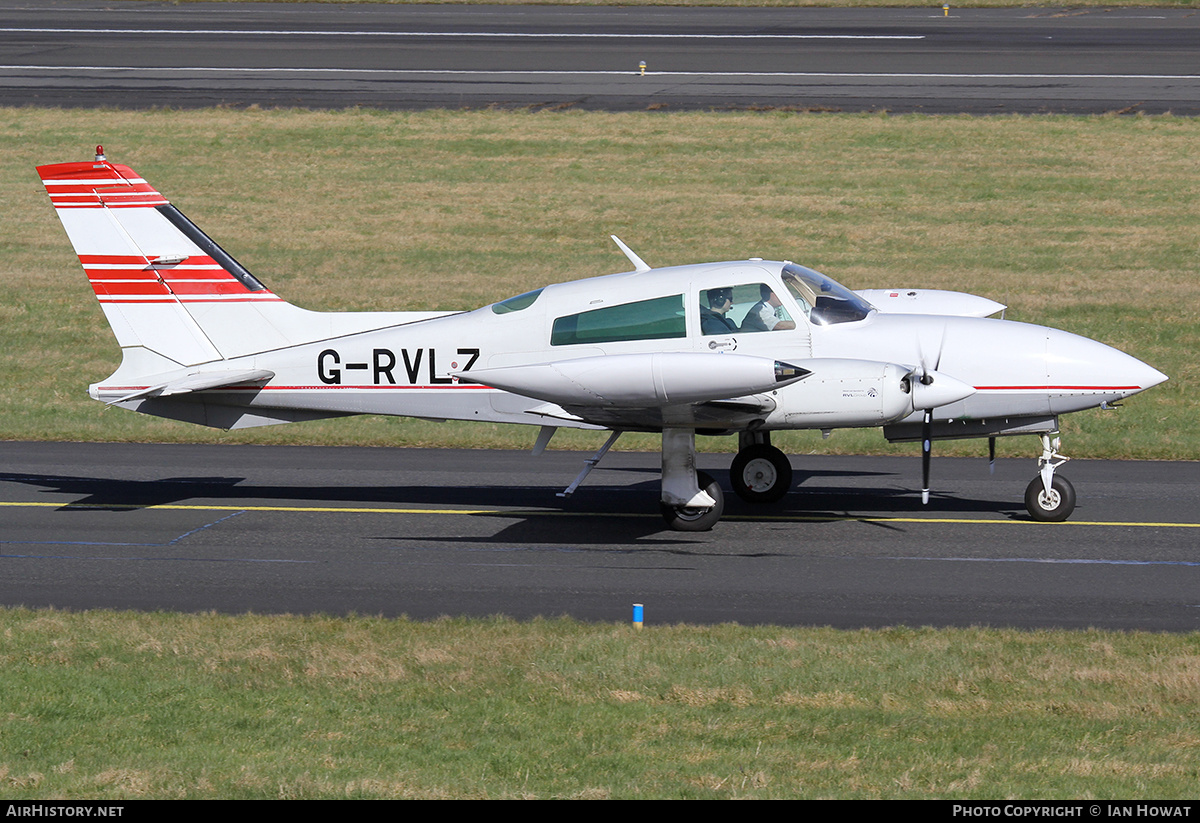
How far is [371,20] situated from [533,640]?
141 ft

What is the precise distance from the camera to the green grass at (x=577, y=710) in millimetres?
7836

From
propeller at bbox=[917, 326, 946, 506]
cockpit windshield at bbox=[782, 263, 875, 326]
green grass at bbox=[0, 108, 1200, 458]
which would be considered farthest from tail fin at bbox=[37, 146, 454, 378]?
propeller at bbox=[917, 326, 946, 506]

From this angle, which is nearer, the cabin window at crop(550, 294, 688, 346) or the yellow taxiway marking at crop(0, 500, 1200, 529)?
the cabin window at crop(550, 294, 688, 346)

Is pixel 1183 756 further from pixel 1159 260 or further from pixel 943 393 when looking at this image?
pixel 1159 260

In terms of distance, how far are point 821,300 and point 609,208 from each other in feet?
58.9

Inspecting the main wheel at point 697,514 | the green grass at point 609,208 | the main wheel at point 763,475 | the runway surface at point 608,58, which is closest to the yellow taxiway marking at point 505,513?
the main wheel at point 763,475

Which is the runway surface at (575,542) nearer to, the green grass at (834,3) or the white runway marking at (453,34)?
the white runway marking at (453,34)

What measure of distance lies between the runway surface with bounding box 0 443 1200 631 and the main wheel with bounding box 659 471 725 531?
19 cm

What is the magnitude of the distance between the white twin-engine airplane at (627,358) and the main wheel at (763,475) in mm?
23

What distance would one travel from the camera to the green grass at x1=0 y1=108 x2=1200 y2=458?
82.2ft

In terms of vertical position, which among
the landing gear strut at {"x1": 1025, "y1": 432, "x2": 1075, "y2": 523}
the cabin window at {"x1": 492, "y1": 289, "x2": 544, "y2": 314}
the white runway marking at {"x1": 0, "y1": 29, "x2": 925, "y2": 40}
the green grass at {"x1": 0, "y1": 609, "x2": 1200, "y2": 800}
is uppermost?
the white runway marking at {"x1": 0, "y1": 29, "x2": 925, "y2": 40}

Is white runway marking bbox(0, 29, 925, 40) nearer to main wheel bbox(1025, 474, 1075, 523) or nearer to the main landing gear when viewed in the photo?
main wheel bbox(1025, 474, 1075, 523)

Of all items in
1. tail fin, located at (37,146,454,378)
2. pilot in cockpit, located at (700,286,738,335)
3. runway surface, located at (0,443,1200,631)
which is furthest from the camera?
tail fin, located at (37,146,454,378)

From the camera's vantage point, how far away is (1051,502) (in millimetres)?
14219
